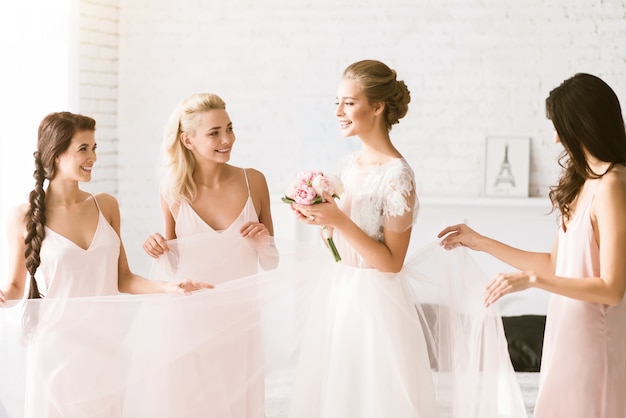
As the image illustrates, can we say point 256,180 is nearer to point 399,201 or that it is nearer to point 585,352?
point 399,201

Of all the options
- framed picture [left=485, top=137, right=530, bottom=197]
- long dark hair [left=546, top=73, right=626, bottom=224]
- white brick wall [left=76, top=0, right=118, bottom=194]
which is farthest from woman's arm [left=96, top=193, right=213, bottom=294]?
framed picture [left=485, top=137, right=530, bottom=197]

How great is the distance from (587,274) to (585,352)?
243mm

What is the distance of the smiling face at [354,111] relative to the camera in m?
3.32

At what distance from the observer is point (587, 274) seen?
9.13 feet

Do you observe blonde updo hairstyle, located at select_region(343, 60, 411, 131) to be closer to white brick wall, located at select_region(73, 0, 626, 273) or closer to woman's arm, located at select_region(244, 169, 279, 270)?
woman's arm, located at select_region(244, 169, 279, 270)

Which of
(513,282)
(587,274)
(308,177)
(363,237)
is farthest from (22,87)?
(587,274)

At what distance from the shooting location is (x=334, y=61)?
6312mm

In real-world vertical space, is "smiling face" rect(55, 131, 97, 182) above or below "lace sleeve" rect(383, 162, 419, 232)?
above

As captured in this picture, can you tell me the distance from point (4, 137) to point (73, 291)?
7.07 ft

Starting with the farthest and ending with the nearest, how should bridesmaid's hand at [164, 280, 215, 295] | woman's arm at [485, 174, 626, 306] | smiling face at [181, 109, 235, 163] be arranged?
smiling face at [181, 109, 235, 163], bridesmaid's hand at [164, 280, 215, 295], woman's arm at [485, 174, 626, 306]

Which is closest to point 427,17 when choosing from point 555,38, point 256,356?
point 555,38

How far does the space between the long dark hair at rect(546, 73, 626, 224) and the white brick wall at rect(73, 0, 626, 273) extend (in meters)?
3.41

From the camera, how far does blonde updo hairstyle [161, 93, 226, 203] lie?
3.68m

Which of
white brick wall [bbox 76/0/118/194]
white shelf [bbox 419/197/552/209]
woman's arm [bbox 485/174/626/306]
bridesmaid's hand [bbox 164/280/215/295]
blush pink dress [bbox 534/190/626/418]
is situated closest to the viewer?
woman's arm [bbox 485/174/626/306]
